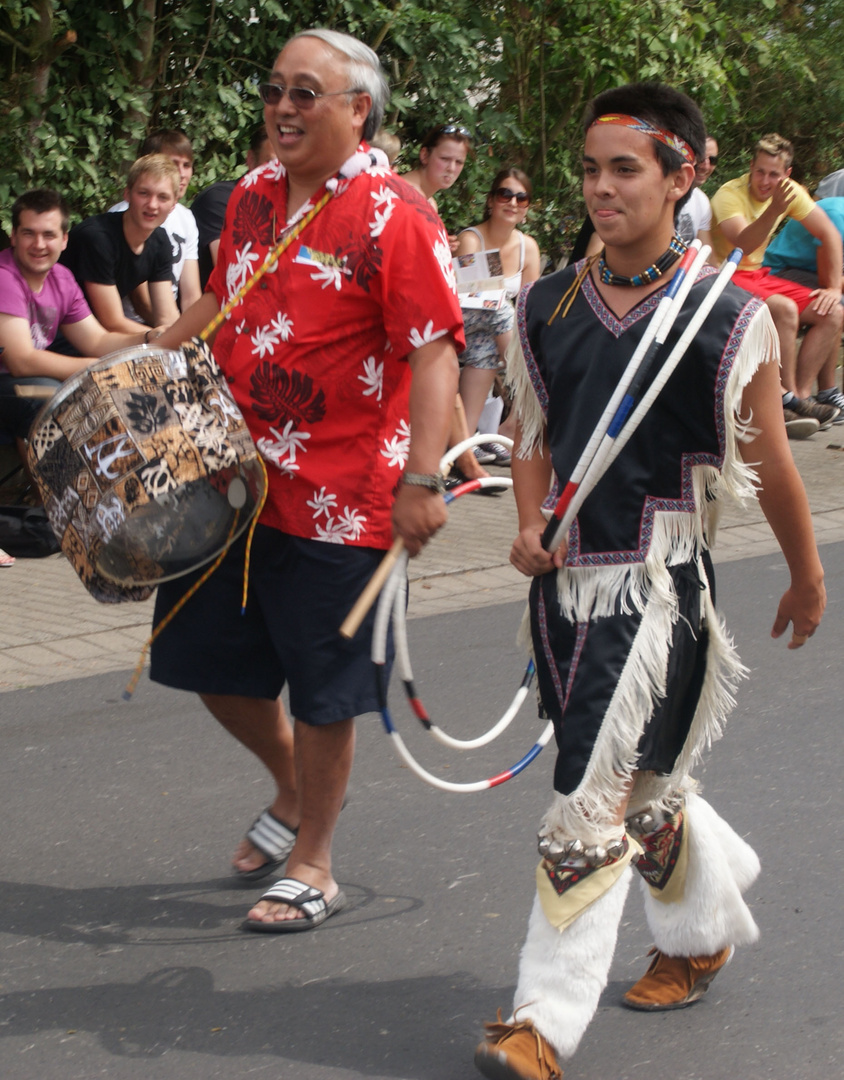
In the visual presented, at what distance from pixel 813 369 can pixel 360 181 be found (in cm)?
803

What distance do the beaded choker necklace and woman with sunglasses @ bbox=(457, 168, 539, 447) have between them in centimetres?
562

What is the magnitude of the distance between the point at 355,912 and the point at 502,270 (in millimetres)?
5635

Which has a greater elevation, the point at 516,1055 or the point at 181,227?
the point at 181,227

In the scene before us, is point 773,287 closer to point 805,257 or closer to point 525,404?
point 805,257

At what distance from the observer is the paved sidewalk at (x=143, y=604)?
560 centimetres

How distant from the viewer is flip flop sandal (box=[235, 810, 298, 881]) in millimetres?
3699

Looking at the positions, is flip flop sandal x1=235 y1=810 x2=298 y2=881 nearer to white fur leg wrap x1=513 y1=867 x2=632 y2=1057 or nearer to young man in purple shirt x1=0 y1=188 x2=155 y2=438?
white fur leg wrap x1=513 y1=867 x2=632 y2=1057

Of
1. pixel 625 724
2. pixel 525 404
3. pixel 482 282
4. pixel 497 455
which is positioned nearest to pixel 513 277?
pixel 482 282

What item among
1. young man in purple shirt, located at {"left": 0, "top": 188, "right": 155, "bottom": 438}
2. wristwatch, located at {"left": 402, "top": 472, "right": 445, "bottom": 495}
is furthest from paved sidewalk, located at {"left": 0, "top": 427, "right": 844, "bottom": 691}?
wristwatch, located at {"left": 402, "top": 472, "right": 445, "bottom": 495}

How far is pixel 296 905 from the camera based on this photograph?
3.43 m

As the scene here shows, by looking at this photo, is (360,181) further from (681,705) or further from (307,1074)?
(307,1074)

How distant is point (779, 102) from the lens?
13898mm

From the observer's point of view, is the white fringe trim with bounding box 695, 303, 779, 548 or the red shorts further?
the red shorts

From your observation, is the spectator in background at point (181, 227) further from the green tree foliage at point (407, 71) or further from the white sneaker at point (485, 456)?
the white sneaker at point (485, 456)
